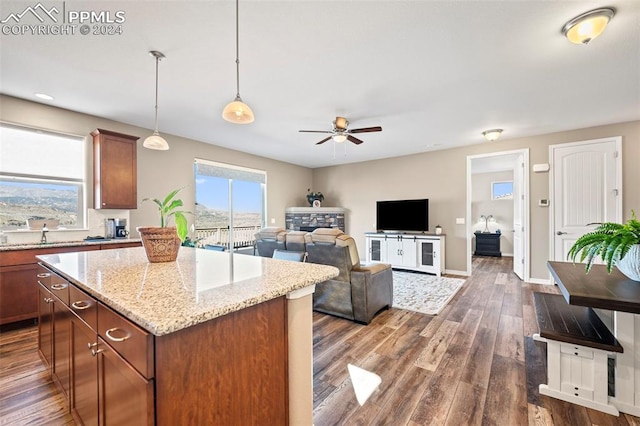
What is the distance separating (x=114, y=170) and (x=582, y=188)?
7.17 meters

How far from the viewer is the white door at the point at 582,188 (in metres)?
4.02

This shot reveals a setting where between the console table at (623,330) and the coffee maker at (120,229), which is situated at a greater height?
the coffee maker at (120,229)

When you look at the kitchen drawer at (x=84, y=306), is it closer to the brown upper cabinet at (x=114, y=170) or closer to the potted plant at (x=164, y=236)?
the potted plant at (x=164, y=236)

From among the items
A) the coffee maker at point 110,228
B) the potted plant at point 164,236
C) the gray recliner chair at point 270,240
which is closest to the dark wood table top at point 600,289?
the potted plant at point 164,236

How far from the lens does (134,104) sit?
3.30 meters

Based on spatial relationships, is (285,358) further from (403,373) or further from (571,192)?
(571,192)

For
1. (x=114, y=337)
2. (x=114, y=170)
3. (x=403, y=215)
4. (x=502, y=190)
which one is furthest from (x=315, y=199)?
(x=114, y=337)

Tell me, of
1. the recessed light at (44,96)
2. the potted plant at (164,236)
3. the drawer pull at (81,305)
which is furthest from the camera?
the recessed light at (44,96)

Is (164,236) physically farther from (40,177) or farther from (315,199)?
(315,199)

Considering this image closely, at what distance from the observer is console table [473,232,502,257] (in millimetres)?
7504

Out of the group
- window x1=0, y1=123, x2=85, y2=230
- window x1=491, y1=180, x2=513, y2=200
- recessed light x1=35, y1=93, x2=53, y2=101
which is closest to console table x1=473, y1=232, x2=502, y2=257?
window x1=491, y1=180, x2=513, y2=200

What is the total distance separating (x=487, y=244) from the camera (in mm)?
7609

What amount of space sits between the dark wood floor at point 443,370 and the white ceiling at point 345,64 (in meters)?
2.64

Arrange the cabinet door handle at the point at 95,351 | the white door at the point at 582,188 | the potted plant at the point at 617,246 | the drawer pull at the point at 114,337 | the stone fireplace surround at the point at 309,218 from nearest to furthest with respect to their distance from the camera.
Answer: the drawer pull at the point at 114,337 → the cabinet door handle at the point at 95,351 → the potted plant at the point at 617,246 → the white door at the point at 582,188 → the stone fireplace surround at the point at 309,218
